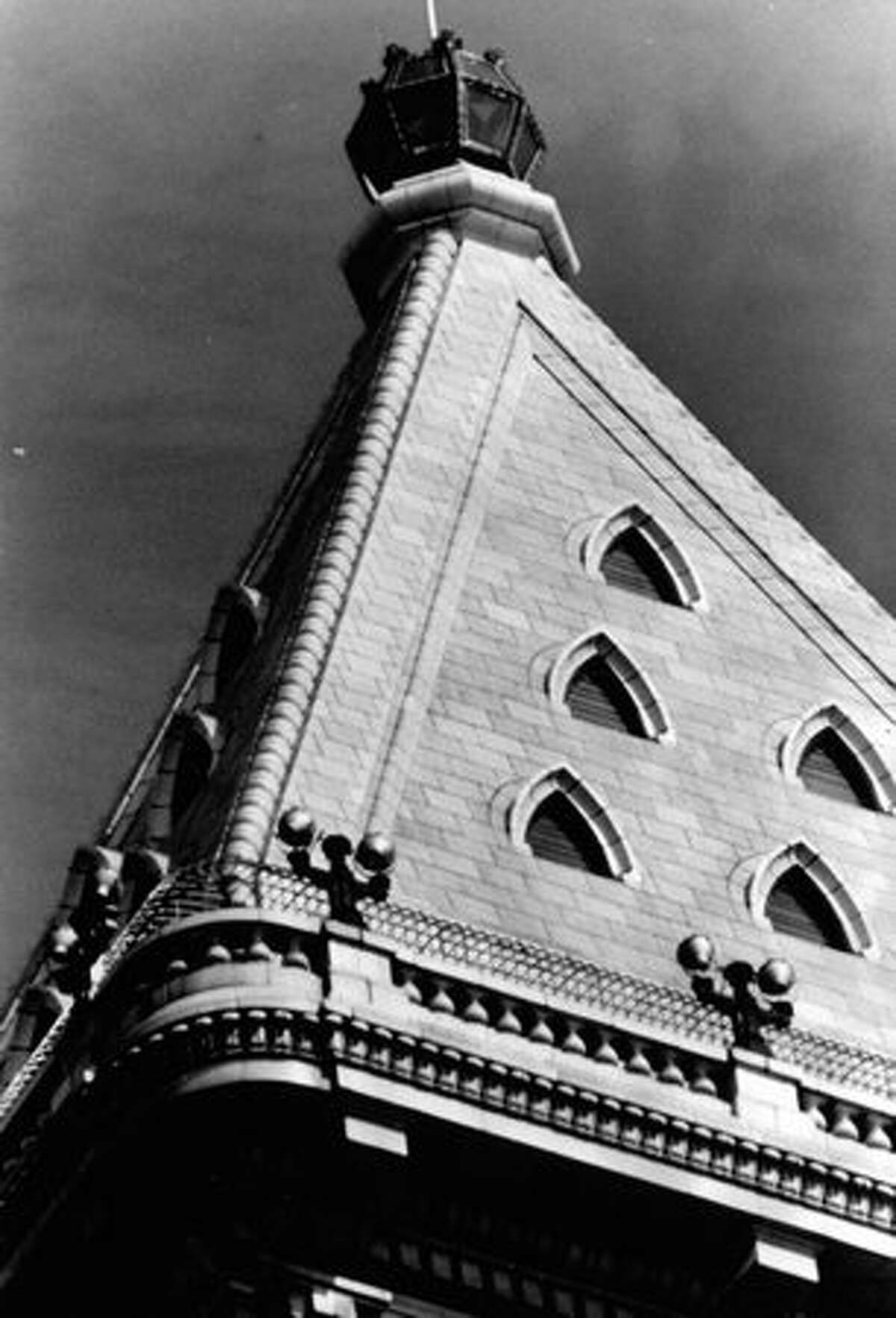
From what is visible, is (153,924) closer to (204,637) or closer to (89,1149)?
(89,1149)

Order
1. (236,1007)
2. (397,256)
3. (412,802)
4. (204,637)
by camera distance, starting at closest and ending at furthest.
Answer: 1. (236,1007)
2. (412,802)
3. (204,637)
4. (397,256)

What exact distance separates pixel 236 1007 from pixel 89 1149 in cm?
192

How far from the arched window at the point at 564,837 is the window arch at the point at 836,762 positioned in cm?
271

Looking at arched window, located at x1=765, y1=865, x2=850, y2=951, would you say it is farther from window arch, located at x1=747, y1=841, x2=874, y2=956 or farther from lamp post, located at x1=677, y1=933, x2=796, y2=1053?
lamp post, located at x1=677, y1=933, x2=796, y2=1053

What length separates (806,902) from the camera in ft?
159

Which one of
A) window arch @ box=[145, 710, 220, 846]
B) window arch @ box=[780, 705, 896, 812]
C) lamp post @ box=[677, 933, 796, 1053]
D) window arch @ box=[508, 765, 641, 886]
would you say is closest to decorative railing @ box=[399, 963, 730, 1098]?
lamp post @ box=[677, 933, 796, 1053]

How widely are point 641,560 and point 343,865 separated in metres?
10.4

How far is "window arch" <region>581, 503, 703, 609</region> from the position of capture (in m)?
51.7

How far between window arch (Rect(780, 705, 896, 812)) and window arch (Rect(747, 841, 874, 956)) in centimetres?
130

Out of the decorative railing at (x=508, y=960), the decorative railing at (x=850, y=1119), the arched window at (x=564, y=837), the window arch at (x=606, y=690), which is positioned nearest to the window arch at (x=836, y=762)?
the window arch at (x=606, y=690)

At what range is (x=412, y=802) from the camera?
46.8 meters

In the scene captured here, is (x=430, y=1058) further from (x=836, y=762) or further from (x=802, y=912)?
(x=836, y=762)

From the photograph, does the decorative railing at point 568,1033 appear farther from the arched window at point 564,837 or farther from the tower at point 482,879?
the arched window at point 564,837

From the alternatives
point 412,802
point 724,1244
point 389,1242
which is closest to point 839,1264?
point 724,1244
